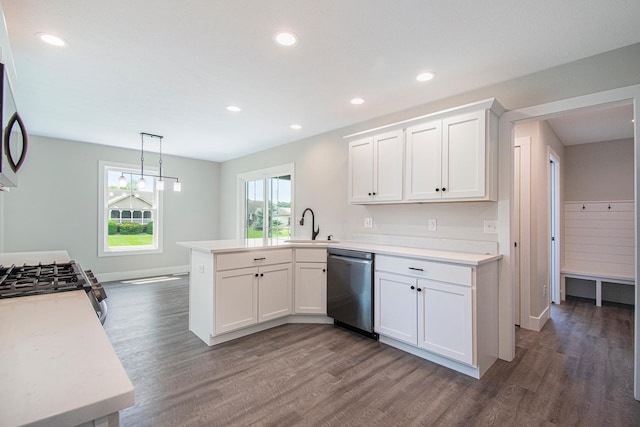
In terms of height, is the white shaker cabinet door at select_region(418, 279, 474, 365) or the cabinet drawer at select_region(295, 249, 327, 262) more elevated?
the cabinet drawer at select_region(295, 249, 327, 262)

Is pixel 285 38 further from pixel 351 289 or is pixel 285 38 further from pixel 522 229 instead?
pixel 522 229

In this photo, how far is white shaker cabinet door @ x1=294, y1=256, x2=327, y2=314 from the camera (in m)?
3.49

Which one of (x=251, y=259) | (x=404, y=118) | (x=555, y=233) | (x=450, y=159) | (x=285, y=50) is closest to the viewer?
(x=285, y=50)

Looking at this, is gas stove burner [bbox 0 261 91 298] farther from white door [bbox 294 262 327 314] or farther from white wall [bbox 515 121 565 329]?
white wall [bbox 515 121 565 329]

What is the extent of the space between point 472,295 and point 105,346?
7.67 ft

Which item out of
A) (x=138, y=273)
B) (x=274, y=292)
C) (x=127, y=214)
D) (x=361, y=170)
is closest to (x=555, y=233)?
(x=361, y=170)

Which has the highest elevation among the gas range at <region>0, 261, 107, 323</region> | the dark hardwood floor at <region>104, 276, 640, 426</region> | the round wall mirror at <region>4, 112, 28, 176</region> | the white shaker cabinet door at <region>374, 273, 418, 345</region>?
the round wall mirror at <region>4, 112, 28, 176</region>

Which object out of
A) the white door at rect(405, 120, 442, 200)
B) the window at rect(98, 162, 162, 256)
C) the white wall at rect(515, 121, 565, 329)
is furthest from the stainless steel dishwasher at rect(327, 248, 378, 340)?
the window at rect(98, 162, 162, 256)

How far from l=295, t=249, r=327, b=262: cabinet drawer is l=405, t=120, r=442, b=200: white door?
3.88ft

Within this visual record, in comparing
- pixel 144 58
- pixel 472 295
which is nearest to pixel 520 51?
pixel 472 295

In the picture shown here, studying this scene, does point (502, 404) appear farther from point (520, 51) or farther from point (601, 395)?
point (520, 51)

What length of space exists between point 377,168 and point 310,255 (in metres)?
1.26

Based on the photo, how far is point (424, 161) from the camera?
2891 mm

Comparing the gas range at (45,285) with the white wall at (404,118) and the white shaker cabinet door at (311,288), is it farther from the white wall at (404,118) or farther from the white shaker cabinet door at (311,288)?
the white wall at (404,118)
